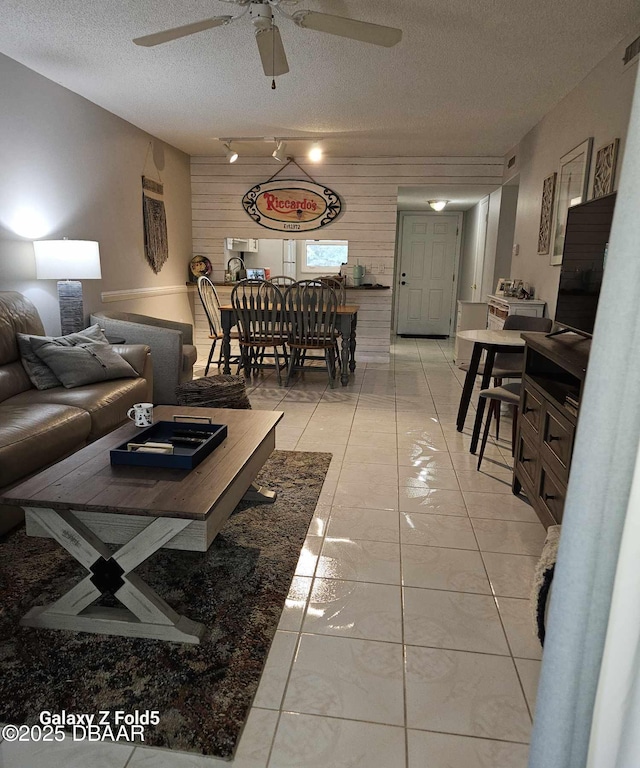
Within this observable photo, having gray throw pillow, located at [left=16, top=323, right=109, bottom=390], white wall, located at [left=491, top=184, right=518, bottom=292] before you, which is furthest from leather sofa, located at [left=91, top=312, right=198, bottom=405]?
white wall, located at [left=491, top=184, right=518, bottom=292]

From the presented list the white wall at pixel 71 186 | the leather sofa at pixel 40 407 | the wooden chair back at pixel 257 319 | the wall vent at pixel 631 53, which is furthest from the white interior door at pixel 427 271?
the leather sofa at pixel 40 407

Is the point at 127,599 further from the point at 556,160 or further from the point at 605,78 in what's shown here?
the point at 556,160

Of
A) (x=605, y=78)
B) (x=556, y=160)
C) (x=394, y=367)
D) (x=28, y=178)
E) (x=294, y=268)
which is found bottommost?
(x=394, y=367)

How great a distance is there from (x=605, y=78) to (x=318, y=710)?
3.72 meters

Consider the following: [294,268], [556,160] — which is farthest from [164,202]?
[556,160]

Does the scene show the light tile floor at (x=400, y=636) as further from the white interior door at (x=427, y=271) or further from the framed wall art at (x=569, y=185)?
the white interior door at (x=427, y=271)

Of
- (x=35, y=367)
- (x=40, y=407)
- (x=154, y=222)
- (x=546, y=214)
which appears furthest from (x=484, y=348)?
(x=154, y=222)

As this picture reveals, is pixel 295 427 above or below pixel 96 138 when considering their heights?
below

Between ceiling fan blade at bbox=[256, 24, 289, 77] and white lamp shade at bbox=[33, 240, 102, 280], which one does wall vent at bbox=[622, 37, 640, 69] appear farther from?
white lamp shade at bbox=[33, 240, 102, 280]

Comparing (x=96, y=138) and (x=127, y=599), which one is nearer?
(x=127, y=599)

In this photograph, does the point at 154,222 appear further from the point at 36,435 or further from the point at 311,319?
the point at 36,435

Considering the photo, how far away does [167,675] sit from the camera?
1541 mm

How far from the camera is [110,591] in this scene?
1707 mm

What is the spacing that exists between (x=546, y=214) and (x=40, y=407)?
12.8 ft
